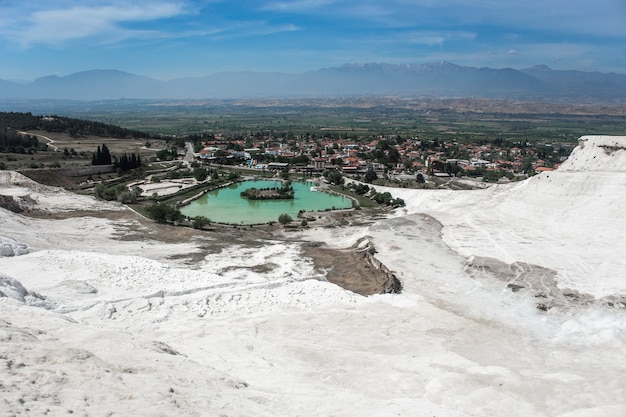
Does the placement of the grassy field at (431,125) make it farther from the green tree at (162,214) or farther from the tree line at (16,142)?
the green tree at (162,214)

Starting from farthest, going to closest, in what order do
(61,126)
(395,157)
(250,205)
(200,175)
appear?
1. (61,126)
2. (395,157)
3. (200,175)
4. (250,205)

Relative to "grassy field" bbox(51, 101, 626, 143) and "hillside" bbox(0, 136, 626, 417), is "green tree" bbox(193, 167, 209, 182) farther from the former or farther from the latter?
"grassy field" bbox(51, 101, 626, 143)

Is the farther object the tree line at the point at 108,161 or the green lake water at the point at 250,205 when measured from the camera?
the tree line at the point at 108,161

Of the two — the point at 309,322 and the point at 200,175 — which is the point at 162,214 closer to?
the point at 309,322

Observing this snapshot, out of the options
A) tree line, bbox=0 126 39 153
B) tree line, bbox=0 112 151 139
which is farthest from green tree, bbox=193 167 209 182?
tree line, bbox=0 112 151 139

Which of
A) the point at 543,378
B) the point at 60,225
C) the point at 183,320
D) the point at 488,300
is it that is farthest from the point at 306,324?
the point at 60,225

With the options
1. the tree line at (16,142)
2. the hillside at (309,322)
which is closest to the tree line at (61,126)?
the tree line at (16,142)

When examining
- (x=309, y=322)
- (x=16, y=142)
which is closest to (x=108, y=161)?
(x=16, y=142)

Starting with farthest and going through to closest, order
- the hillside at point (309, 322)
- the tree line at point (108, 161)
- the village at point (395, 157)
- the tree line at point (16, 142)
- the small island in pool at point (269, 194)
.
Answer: the tree line at point (16, 142), the village at point (395, 157), the tree line at point (108, 161), the small island in pool at point (269, 194), the hillside at point (309, 322)
